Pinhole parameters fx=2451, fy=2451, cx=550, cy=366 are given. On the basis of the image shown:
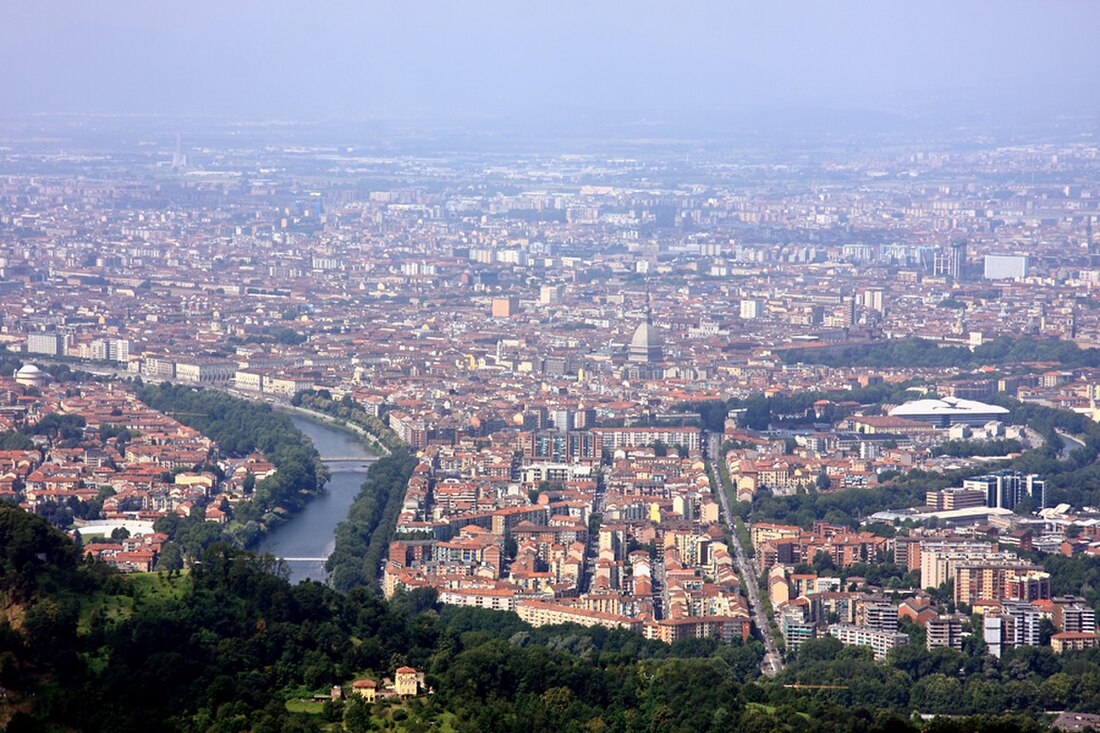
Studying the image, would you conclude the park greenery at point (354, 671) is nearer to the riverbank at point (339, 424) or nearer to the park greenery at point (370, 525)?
the park greenery at point (370, 525)

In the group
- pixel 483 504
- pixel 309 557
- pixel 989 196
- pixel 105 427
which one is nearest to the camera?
pixel 309 557

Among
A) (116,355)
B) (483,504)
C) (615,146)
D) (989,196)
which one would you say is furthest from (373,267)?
(615,146)

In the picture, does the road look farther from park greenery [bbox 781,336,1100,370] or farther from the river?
park greenery [bbox 781,336,1100,370]

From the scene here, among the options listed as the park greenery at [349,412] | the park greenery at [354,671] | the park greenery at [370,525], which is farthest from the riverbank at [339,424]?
the park greenery at [354,671]

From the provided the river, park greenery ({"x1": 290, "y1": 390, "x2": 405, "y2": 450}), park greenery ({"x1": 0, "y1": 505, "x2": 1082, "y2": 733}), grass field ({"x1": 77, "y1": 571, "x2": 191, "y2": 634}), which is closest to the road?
park greenery ({"x1": 0, "y1": 505, "x2": 1082, "y2": 733})

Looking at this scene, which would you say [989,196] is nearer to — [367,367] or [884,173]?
[884,173]

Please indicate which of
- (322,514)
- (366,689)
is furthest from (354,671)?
(322,514)
